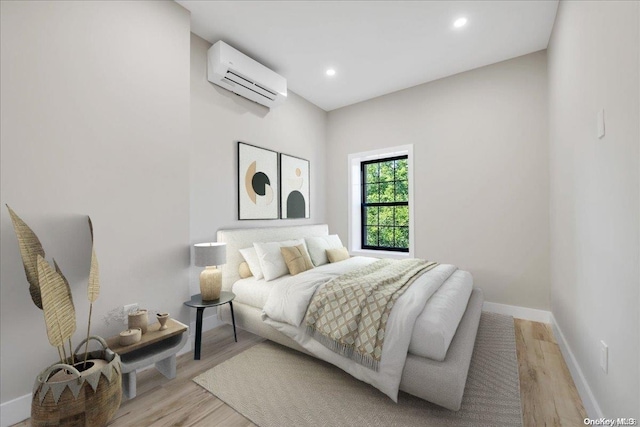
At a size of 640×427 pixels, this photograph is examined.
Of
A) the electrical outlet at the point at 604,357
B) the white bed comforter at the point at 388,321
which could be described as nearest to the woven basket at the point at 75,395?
the white bed comforter at the point at 388,321

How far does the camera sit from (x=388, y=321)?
1.78 m

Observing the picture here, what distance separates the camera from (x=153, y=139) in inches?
87.5

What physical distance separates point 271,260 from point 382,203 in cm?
229

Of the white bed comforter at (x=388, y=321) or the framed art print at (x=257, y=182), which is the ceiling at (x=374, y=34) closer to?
the framed art print at (x=257, y=182)

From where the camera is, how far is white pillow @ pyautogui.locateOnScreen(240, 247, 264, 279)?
2.85 m

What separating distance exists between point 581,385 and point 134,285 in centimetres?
320

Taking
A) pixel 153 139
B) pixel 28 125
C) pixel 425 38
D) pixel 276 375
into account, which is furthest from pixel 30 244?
pixel 425 38

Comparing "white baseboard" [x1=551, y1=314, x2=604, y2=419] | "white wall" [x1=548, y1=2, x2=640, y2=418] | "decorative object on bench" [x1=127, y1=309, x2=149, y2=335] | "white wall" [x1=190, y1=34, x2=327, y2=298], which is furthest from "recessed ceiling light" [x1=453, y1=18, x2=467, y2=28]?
"decorative object on bench" [x1=127, y1=309, x2=149, y2=335]

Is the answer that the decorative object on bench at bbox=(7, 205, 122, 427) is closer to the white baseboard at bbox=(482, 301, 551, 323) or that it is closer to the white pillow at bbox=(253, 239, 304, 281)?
the white pillow at bbox=(253, 239, 304, 281)

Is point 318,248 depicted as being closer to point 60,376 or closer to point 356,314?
point 356,314

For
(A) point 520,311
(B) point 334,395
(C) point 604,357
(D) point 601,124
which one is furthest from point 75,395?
(A) point 520,311

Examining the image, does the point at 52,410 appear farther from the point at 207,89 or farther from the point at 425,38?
the point at 425,38

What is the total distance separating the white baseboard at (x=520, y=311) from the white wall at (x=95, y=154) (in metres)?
3.43

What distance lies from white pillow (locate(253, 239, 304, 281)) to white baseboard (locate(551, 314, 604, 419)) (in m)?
2.42
